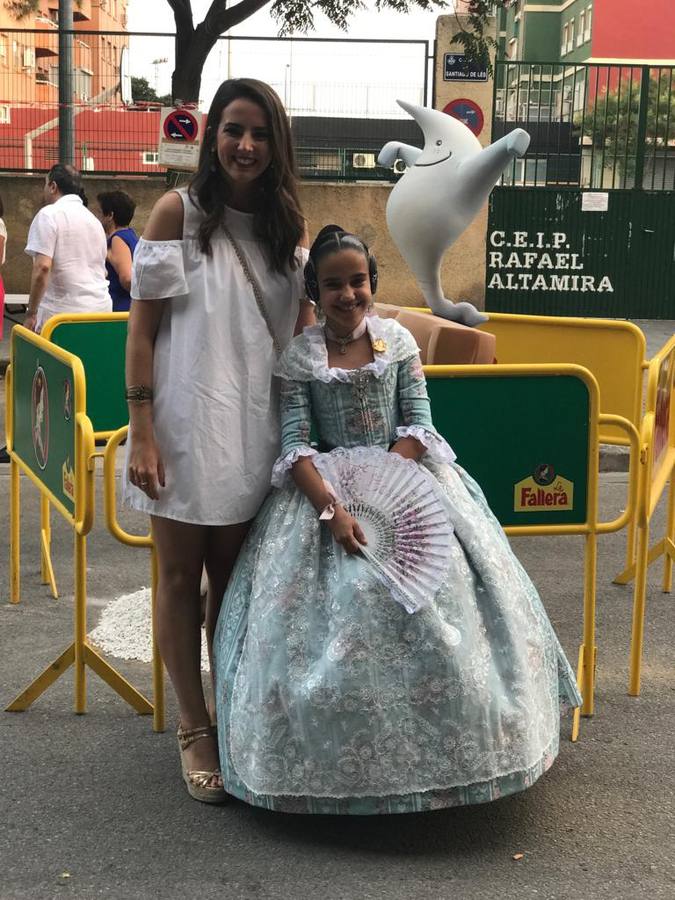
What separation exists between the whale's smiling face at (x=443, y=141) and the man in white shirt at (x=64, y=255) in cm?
281

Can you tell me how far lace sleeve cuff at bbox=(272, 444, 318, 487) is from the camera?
333 cm

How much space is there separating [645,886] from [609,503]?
4.28 metres

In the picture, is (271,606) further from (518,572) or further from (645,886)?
(645,886)

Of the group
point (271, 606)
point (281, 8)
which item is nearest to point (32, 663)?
point (271, 606)

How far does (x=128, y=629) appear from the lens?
499 centimetres

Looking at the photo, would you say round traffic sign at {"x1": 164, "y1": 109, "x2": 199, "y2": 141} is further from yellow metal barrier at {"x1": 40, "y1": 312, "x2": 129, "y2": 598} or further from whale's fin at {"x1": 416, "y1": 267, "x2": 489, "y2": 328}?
whale's fin at {"x1": 416, "y1": 267, "x2": 489, "y2": 328}

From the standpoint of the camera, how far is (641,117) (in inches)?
643

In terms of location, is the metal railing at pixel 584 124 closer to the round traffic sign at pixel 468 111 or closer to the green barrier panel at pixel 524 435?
the round traffic sign at pixel 468 111

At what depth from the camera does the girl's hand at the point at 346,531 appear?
126 inches

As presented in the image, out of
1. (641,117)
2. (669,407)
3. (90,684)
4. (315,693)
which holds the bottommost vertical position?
(90,684)

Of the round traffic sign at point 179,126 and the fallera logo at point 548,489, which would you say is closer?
the fallera logo at point 548,489

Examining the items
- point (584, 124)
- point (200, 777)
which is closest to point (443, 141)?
point (200, 777)

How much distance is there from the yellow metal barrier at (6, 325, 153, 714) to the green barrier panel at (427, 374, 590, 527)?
43.7 inches

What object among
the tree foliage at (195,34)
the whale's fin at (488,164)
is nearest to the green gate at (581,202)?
→ the tree foliage at (195,34)
